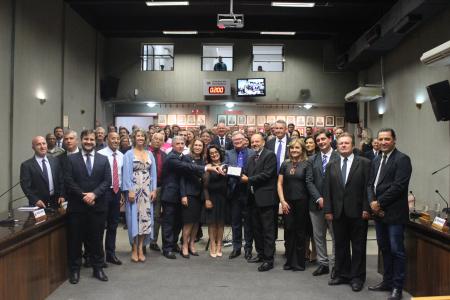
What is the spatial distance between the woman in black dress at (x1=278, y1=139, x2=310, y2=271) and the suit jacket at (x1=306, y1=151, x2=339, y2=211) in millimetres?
53

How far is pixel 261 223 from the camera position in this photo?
495cm

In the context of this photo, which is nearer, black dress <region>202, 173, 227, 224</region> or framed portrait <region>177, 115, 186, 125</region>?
black dress <region>202, 173, 227, 224</region>

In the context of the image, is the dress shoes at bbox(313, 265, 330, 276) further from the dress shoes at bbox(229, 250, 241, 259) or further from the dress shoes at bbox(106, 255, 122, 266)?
the dress shoes at bbox(106, 255, 122, 266)

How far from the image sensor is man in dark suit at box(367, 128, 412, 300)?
376cm

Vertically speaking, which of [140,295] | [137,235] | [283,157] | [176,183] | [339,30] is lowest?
[140,295]

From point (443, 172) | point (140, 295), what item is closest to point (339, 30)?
point (443, 172)

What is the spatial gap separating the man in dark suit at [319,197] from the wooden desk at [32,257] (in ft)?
8.71

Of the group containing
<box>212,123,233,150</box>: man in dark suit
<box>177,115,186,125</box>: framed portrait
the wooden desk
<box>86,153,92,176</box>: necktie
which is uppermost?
<box>177,115,186,125</box>: framed portrait

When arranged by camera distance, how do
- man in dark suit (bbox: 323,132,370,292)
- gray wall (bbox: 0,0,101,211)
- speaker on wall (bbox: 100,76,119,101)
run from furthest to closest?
1. speaker on wall (bbox: 100,76,119,101)
2. gray wall (bbox: 0,0,101,211)
3. man in dark suit (bbox: 323,132,370,292)

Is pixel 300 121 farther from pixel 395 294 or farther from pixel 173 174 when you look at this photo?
pixel 395 294

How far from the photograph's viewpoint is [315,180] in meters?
4.70

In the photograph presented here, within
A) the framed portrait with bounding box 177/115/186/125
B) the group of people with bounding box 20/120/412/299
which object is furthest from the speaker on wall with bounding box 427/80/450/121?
the framed portrait with bounding box 177/115/186/125

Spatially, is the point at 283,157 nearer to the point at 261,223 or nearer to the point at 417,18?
the point at 261,223

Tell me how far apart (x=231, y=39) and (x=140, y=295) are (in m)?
10.0
